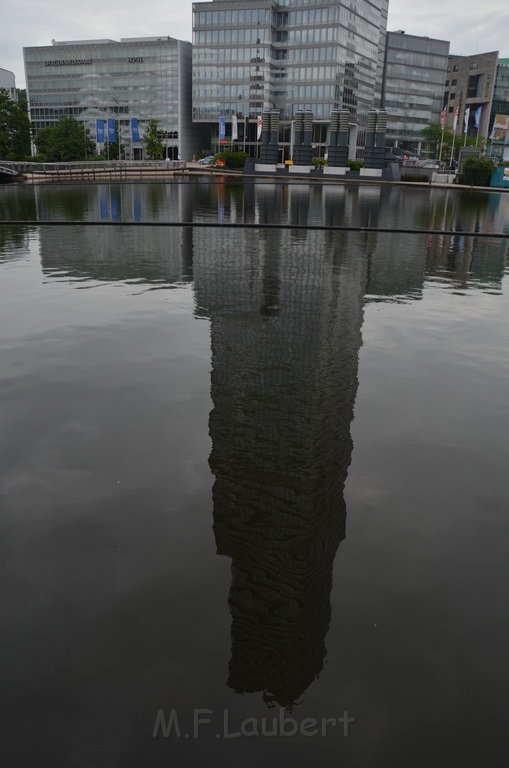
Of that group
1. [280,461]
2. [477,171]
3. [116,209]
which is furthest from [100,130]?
[280,461]

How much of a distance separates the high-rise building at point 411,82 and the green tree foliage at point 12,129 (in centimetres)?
9672

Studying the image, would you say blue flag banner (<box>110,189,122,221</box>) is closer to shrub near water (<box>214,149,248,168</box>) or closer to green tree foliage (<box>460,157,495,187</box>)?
green tree foliage (<box>460,157,495,187</box>)

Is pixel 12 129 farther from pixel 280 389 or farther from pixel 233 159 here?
pixel 280 389

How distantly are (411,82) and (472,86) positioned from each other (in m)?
17.0

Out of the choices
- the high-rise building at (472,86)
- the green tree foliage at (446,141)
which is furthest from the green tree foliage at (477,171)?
the high-rise building at (472,86)

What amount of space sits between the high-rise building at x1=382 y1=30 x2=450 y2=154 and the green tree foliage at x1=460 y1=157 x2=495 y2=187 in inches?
3279

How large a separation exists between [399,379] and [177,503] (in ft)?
12.6

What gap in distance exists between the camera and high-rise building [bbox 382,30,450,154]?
6344 inches

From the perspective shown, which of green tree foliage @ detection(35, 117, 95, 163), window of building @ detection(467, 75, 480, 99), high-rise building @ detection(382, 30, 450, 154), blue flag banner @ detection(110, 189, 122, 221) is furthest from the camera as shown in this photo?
window of building @ detection(467, 75, 480, 99)

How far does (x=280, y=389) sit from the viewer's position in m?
7.18

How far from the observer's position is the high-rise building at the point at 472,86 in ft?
516

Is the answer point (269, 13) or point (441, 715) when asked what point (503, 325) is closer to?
point (441, 715)

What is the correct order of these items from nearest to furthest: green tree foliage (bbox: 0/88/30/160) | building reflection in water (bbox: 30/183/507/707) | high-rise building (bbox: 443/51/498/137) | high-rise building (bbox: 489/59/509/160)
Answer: building reflection in water (bbox: 30/183/507/707)
green tree foliage (bbox: 0/88/30/160)
high-rise building (bbox: 443/51/498/137)
high-rise building (bbox: 489/59/509/160)

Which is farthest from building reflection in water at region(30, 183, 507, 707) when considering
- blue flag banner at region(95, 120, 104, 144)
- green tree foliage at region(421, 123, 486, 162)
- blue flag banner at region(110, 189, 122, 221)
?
green tree foliage at region(421, 123, 486, 162)
